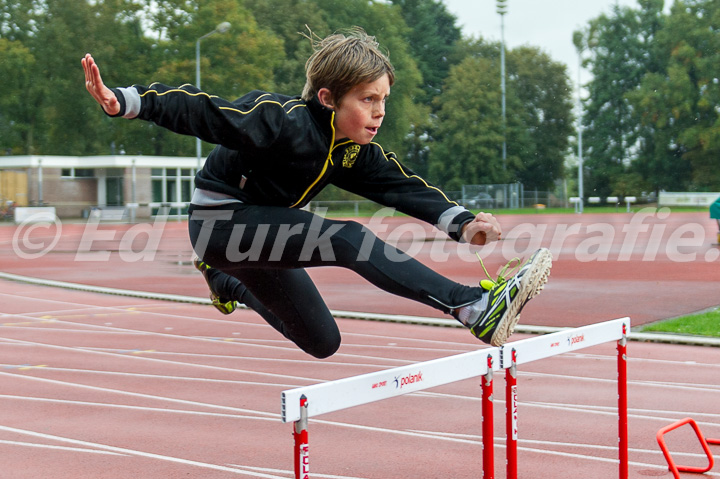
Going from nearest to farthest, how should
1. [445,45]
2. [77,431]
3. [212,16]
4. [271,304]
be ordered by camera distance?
[271,304]
[77,431]
[212,16]
[445,45]

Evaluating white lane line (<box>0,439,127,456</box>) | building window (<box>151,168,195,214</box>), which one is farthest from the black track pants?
building window (<box>151,168,195,214</box>)

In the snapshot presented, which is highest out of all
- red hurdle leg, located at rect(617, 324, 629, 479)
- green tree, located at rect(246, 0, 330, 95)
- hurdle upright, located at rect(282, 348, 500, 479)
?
green tree, located at rect(246, 0, 330, 95)

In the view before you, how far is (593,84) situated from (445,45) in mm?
12492

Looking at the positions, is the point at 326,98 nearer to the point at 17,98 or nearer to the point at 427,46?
the point at 17,98

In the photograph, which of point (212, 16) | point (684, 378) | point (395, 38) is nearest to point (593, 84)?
point (395, 38)

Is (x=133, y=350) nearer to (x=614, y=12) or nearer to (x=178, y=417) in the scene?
(x=178, y=417)

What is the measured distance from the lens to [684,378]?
23.9 ft

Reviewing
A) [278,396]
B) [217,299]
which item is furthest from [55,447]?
[278,396]

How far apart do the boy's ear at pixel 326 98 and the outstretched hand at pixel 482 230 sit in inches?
30.2

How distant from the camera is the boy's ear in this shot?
136 inches

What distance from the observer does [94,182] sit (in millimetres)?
43625

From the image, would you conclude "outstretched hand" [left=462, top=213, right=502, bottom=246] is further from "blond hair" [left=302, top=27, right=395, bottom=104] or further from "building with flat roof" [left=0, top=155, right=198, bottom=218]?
"building with flat roof" [left=0, top=155, right=198, bottom=218]

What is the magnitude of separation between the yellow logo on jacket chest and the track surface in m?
1.98

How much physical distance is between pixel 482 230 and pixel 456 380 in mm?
731
